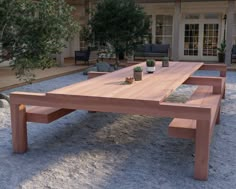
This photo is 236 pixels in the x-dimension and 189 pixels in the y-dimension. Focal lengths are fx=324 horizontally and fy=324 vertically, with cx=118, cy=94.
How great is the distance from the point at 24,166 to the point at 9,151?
473 mm

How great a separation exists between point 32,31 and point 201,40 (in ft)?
31.5

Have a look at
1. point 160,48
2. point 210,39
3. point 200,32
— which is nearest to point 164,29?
point 160,48

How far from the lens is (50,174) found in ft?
9.38

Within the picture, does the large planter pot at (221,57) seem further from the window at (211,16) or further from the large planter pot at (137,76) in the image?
the large planter pot at (137,76)

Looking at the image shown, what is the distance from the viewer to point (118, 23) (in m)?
9.99

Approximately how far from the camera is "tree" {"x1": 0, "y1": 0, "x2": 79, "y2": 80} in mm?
5355

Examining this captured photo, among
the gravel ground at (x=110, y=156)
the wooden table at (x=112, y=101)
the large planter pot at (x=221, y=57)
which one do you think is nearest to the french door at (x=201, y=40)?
the large planter pot at (x=221, y=57)

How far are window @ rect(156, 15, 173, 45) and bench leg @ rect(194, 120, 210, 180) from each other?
11.9m

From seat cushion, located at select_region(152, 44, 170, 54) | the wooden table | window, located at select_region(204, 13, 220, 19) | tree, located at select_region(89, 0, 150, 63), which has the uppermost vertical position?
window, located at select_region(204, 13, 220, 19)

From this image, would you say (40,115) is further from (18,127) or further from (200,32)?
(200,32)

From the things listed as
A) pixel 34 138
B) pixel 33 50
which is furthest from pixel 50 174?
pixel 33 50

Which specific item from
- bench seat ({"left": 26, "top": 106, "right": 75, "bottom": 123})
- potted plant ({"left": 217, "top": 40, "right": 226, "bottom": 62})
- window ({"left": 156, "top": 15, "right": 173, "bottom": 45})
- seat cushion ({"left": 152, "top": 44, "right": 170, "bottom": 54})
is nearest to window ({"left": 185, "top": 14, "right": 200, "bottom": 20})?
window ({"left": 156, "top": 15, "right": 173, "bottom": 45})

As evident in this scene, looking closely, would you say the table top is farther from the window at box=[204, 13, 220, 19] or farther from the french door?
the window at box=[204, 13, 220, 19]

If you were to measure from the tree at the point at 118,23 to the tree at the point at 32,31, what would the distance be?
4.26 m
